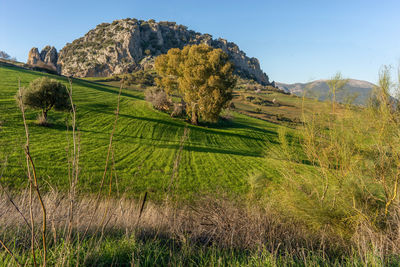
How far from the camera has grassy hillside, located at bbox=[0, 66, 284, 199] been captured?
10266 mm

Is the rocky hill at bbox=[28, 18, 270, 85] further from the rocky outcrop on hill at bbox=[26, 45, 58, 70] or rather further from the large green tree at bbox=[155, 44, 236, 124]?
the large green tree at bbox=[155, 44, 236, 124]

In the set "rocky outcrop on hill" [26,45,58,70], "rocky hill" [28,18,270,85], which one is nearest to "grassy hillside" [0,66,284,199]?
"rocky hill" [28,18,270,85]

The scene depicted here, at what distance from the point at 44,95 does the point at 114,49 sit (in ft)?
430

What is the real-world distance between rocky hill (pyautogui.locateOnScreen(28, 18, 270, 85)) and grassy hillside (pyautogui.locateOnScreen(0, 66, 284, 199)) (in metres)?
101

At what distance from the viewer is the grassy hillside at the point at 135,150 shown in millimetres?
10266

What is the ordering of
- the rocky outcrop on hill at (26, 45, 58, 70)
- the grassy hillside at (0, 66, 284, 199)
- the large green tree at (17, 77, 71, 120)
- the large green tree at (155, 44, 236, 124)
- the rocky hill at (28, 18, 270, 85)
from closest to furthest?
the grassy hillside at (0, 66, 284, 199) < the large green tree at (17, 77, 71, 120) < the large green tree at (155, 44, 236, 124) < the rocky hill at (28, 18, 270, 85) < the rocky outcrop on hill at (26, 45, 58, 70)

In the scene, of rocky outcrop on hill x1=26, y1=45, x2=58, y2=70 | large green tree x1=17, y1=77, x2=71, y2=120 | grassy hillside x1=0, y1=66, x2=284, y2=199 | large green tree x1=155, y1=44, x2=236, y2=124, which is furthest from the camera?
rocky outcrop on hill x1=26, y1=45, x2=58, y2=70

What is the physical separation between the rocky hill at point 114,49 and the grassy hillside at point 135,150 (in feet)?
332

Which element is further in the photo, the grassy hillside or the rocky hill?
the rocky hill

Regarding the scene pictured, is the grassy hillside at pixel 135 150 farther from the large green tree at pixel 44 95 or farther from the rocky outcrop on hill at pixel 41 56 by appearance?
the rocky outcrop on hill at pixel 41 56

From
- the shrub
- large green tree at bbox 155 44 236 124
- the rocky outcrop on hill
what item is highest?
the rocky outcrop on hill

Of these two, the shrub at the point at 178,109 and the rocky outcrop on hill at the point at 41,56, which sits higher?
the rocky outcrop on hill at the point at 41,56

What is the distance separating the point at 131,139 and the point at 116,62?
126026 mm

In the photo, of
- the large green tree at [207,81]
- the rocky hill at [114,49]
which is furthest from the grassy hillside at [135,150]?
the rocky hill at [114,49]
